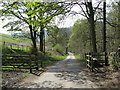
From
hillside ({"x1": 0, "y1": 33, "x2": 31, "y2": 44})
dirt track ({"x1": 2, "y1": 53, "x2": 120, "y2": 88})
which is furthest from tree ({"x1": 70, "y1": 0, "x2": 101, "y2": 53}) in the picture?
hillside ({"x1": 0, "y1": 33, "x2": 31, "y2": 44})

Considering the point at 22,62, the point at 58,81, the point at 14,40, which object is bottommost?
the point at 58,81

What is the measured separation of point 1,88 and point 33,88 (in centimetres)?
149

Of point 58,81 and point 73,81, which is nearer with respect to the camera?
point 73,81

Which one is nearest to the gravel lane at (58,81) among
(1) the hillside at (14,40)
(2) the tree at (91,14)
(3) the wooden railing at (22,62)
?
(3) the wooden railing at (22,62)

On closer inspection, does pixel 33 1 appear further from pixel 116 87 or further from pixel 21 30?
pixel 21 30

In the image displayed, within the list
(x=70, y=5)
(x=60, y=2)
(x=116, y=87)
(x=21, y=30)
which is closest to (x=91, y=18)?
(x=70, y=5)

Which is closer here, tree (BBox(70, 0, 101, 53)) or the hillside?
tree (BBox(70, 0, 101, 53))

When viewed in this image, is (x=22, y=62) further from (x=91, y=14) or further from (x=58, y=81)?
(x=91, y=14)

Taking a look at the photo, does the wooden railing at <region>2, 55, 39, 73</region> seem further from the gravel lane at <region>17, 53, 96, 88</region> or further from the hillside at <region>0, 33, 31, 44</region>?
the hillside at <region>0, 33, 31, 44</region>

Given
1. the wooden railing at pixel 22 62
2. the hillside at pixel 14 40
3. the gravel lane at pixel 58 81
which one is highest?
the hillside at pixel 14 40

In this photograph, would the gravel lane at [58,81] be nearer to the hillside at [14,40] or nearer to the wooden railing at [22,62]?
the wooden railing at [22,62]

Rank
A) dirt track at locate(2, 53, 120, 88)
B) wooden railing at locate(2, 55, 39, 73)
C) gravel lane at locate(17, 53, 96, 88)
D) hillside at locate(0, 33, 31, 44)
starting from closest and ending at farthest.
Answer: dirt track at locate(2, 53, 120, 88) → gravel lane at locate(17, 53, 96, 88) → wooden railing at locate(2, 55, 39, 73) → hillside at locate(0, 33, 31, 44)

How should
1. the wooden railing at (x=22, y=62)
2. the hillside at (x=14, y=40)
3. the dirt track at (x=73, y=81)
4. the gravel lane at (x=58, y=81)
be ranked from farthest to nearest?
1. the hillside at (x=14, y=40)
2. the wooden railing at (x=22, y=62)
3. the gravel lane at (x=58, y=81)
4. the dirt track at (x=73, y=81)

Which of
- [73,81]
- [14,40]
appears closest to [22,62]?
[73,81]
